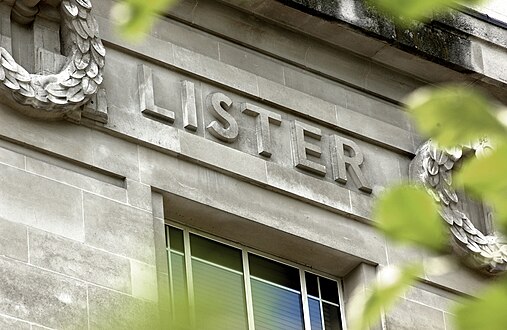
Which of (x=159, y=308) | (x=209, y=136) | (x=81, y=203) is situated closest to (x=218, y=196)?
(x=209, y=136)

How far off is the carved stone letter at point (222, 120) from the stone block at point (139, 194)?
123 centimetres

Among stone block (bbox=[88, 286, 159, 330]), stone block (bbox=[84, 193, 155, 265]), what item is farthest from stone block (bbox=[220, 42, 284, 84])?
stone block (bbox=[88, 286, 159, 330])

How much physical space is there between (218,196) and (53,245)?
2.31 m

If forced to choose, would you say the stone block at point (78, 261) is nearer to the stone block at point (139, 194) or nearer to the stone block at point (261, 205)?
the stone block at point (139, 194)

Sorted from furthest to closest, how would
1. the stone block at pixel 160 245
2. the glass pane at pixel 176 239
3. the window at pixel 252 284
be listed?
the glass pane at pixel 176 239 < the window at pixel 252 284 < the stone block at pixel 160 245

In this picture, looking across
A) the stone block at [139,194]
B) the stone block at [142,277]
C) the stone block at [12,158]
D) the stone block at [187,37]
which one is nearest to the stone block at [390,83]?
the stone block at [187,37]

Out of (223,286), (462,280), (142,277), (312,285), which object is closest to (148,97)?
(223,286)

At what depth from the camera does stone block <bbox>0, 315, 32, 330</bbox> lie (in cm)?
1289

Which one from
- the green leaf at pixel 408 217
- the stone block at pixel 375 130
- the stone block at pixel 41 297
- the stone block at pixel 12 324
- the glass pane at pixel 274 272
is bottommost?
the green leaf at pixel 408 217

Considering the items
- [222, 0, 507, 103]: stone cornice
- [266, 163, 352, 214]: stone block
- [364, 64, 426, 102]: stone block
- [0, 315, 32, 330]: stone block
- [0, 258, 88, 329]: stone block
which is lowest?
[0, 315, 32, 330]: stone block

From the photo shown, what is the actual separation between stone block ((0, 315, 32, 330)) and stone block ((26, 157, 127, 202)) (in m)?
1.73

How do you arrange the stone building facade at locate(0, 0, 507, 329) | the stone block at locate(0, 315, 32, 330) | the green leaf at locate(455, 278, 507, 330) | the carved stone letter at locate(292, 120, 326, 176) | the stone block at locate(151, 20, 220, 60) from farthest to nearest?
1. the carved stone letter at locate(292, 120, 326, 176)
2. the stone block at locate(151, 20, 220, 60)
3. the stone building facade at locate(0, 0, 507, 329)
4. the stone block at locate(0, 315, 32, 330)
5. the green leaf at locate(455, 278, 507, 330)

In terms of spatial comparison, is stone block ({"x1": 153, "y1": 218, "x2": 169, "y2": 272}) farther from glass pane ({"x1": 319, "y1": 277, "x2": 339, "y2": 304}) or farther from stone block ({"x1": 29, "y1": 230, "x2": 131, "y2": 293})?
glass pane ({"x1": 319, "y1": 277, "x2": 339, "y2": 304})

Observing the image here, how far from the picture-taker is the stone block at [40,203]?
13.8 metres
